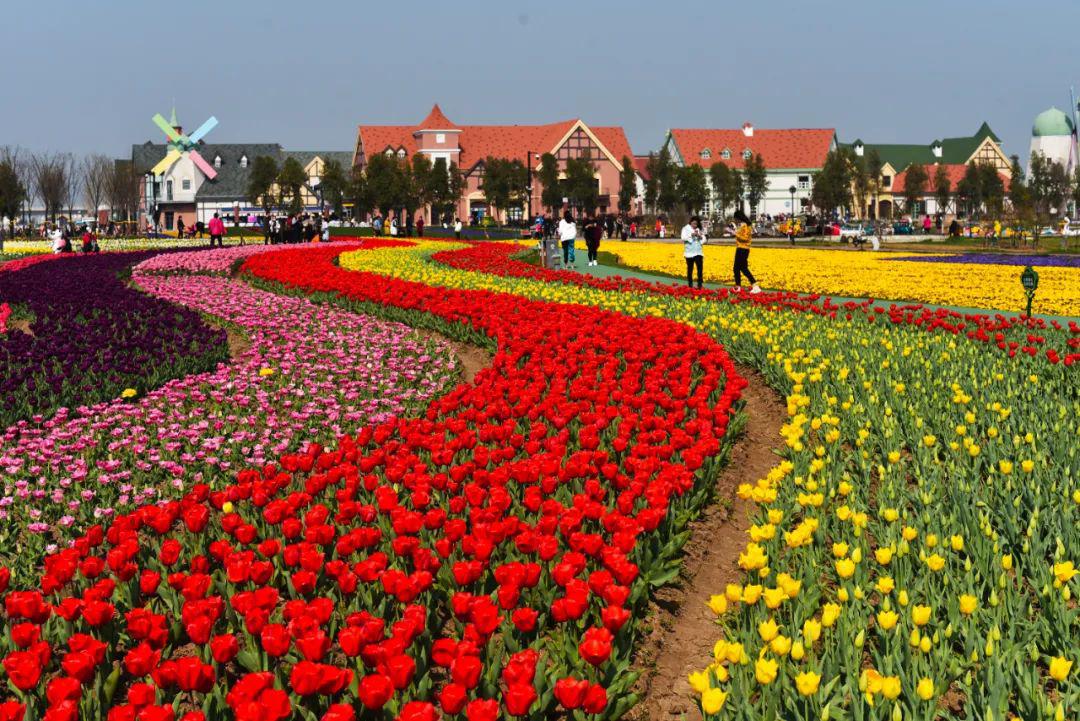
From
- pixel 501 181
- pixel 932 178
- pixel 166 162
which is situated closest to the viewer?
pixel 501 181

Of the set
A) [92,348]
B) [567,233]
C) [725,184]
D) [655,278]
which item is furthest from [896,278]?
[725,184]

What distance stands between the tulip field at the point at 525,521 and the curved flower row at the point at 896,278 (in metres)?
7.83

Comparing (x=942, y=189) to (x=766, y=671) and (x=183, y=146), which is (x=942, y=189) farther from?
(x=766, y=671)

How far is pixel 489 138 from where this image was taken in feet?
324

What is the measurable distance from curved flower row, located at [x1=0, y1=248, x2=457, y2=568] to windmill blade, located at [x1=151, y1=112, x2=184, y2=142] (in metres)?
98.2

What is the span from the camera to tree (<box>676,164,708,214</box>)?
79.3m

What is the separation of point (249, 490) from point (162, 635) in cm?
172

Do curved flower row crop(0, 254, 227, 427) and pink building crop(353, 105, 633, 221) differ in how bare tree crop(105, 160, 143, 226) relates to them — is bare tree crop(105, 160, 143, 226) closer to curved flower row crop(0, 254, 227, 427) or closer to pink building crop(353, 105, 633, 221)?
pink building crop(353, 105, 633, 221)

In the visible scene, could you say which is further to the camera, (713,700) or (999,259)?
(999,259)

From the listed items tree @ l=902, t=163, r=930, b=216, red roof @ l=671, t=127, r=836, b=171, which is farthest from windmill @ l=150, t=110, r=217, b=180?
tree @ l=902, t=163, r=930, b=216

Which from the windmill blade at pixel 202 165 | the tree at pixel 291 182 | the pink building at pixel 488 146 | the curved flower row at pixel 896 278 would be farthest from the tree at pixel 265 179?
the curved flower row at pixel 896 278

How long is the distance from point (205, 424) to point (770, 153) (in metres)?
105

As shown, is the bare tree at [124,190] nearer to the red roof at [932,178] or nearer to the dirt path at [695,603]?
the red roof at [932,178]

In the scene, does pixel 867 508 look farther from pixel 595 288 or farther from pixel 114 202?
pixel 114 202
